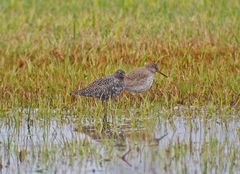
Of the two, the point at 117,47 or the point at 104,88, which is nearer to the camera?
the point at 104,88

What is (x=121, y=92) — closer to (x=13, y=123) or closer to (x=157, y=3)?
(x=13, y=123)

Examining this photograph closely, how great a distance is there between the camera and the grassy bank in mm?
11039

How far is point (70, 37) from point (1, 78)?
2815mm

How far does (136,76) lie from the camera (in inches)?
449

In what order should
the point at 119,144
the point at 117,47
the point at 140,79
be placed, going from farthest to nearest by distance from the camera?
the point at 117,47 < the point at 140,79 < the point at 119,144

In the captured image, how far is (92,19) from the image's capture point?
1571cm

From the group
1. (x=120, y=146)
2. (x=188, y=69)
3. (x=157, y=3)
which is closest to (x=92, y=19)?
(x=157, y=3)

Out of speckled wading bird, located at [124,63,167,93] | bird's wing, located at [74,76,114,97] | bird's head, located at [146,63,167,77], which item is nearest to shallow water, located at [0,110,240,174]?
bird's wing, located at [74,76,114,97]

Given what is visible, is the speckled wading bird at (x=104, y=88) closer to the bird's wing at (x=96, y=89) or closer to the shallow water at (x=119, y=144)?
the bird's wing at (x=96, y=89)

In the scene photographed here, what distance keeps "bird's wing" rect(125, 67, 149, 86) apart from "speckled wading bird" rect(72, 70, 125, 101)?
27 centimetres

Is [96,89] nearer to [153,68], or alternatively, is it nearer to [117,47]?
[153,68]

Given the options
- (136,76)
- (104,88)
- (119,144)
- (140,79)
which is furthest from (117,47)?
(119,144)

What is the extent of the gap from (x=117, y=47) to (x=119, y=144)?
4962 millimetres

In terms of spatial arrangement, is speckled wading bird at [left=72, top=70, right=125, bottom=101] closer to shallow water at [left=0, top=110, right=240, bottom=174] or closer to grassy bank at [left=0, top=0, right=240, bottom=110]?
grassy bank at [left=0, top=0, right=240, bottom=110]
